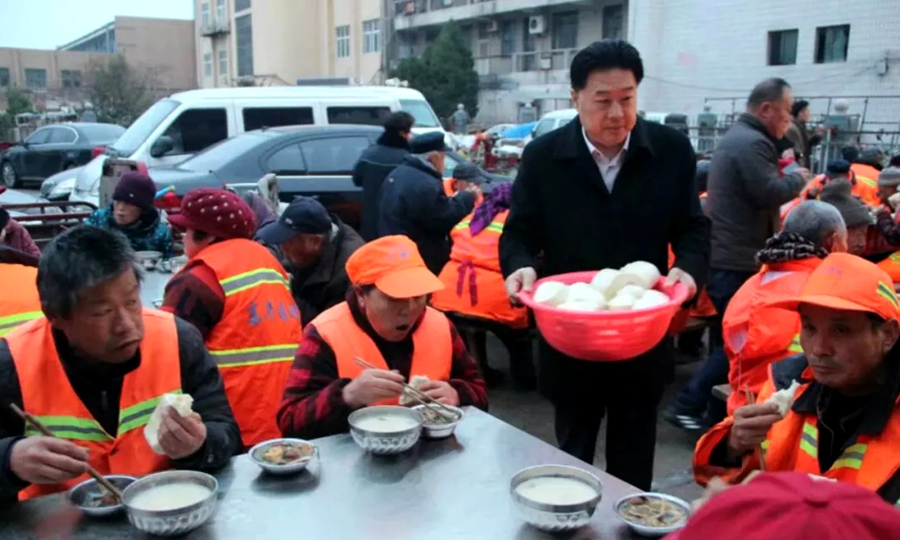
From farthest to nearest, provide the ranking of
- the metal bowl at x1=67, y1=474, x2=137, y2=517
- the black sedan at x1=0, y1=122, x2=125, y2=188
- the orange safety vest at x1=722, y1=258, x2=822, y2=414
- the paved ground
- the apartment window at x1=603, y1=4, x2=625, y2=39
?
the apartment window at x1=603, y1=4, x2=625, y2=39, the black sedan at x1=0, y1=122, x2=125, y2=188, the paved ground, the orange safety vest at x1=722, y1=258, x2=822, y2=414, the metal bowl at x1=67, y1=474, x2=137, y2=517

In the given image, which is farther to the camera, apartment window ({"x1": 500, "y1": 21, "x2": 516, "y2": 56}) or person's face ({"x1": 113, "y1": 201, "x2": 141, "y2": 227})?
apartment window ({"x1": 500, "y1": 21, "x2": 516, "y2": 56})

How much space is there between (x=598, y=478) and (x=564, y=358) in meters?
0.89

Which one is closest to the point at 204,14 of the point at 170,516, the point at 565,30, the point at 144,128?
the point at 565,30

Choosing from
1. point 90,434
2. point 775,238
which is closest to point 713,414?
point 775,238

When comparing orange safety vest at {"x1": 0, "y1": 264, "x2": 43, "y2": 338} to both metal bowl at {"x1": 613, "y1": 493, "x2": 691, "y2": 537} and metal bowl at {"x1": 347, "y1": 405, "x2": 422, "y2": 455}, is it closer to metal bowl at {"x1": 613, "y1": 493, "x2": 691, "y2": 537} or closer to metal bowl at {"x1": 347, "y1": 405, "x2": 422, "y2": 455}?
metal bowl at {"x1": 347, "y1": 405, "x2": 422, "y2": 455}

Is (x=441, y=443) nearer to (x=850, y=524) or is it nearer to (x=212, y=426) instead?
(x=212, y=426)

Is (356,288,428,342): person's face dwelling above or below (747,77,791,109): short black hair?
below

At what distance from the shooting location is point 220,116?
30.1 ft

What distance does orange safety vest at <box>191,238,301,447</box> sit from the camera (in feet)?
10.1

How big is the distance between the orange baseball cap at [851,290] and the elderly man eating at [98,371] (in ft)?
5.04

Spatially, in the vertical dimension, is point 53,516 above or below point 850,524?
below

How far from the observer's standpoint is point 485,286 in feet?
17.2

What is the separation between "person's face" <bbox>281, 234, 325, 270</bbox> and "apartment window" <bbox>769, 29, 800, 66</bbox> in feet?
69.8

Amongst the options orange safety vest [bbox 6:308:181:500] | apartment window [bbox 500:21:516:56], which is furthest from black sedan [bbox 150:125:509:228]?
apartment window [bbox 500:21:516:56]
